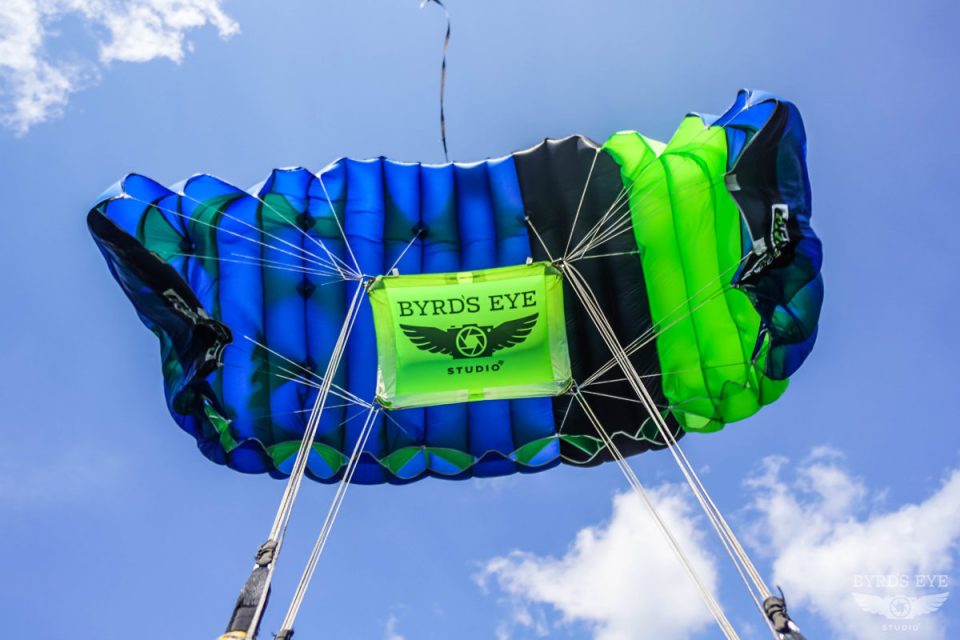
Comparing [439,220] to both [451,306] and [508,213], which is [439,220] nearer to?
[508,213]

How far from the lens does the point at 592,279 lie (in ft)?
24.3

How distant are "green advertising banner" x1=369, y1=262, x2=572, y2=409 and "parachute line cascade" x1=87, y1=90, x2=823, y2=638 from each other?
0.7 inches

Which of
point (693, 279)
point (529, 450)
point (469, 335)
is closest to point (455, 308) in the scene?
point (469, 335)

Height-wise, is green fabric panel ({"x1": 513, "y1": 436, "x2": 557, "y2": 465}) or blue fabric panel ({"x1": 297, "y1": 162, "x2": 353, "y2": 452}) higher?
blue fabric panel ({"x1": 297, "y1": 162, "x2": 353, "y2": 452})

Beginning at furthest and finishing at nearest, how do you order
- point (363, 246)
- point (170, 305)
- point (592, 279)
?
point (592, 279)
point (363, 246)
point (170, 305)

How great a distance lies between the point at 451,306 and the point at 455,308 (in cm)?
4

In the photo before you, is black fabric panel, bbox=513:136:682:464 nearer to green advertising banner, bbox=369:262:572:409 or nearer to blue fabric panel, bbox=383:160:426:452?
green advertising banner, bbox=369:262:572:409

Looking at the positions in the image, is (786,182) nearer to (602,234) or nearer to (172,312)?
(602,234)

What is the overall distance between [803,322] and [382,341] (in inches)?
146

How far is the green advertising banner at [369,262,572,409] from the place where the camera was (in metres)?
6.96

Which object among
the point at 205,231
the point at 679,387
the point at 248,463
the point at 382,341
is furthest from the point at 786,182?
the point at 248,463

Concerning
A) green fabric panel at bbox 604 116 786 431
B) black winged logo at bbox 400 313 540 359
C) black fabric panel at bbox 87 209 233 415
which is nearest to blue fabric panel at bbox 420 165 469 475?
black winged logo at bbox 400 313 540 359

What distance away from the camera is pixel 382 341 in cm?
719

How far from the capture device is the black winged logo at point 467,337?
6.98 meters
